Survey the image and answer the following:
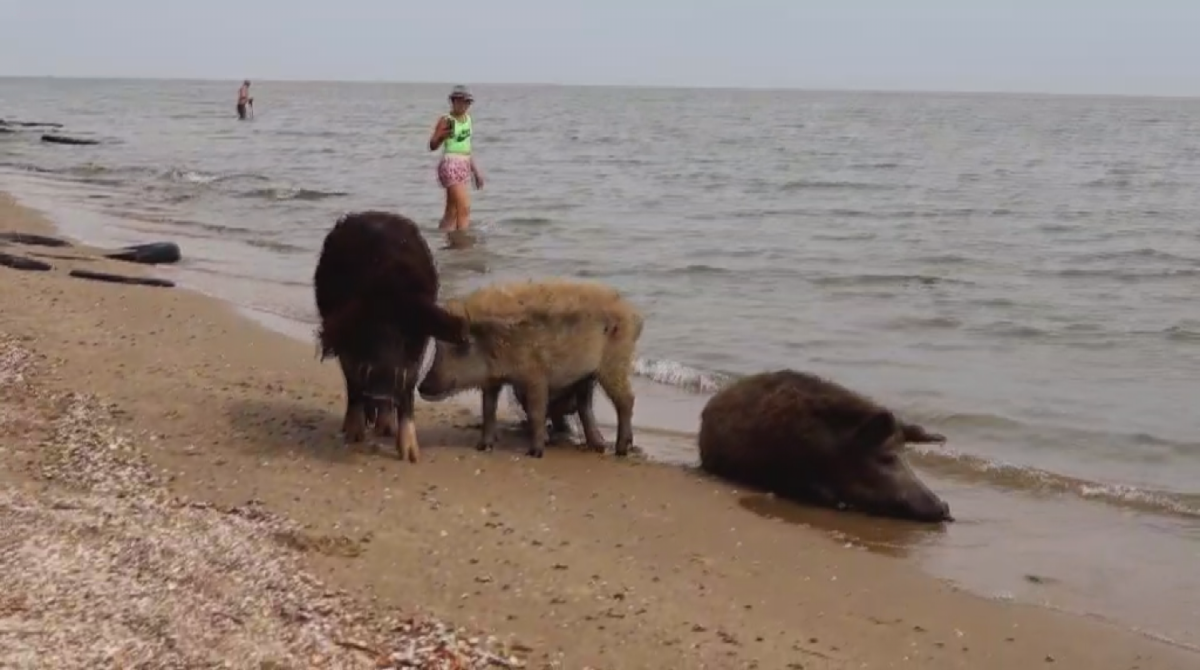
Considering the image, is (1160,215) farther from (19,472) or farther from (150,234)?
(19,472)

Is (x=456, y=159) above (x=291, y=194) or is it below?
above

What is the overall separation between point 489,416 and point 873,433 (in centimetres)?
214

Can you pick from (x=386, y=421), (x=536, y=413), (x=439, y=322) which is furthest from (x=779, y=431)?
(x=386, y=421)

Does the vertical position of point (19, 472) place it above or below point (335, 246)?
below

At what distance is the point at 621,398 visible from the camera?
7.91m

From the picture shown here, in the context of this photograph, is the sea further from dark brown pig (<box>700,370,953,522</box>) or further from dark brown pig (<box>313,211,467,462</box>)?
dark brown pig (<box>313,211,467,462</box>)

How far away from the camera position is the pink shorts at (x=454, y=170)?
17.0 metres

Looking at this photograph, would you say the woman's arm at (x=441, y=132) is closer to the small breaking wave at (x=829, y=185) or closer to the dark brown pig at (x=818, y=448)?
the dark brown pig at (x=818, y=448)

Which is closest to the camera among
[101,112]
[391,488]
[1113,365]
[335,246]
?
[391,488]

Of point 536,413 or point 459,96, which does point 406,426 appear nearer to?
point 536,413

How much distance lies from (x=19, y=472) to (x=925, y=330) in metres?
8.81

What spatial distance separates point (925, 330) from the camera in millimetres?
12742

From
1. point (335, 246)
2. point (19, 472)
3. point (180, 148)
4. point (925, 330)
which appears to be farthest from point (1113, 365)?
point (180, 148)

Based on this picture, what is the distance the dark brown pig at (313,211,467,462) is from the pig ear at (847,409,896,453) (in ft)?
7.50
